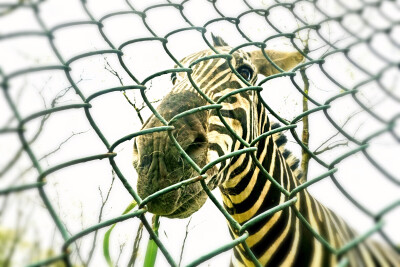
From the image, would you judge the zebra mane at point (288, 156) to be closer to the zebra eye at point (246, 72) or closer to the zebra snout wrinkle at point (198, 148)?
the zebra eye at point (246, 72)

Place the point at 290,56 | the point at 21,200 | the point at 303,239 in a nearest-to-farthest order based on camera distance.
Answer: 1. the point at 21,200
2. the point at 303,239
3. the point at 290,56

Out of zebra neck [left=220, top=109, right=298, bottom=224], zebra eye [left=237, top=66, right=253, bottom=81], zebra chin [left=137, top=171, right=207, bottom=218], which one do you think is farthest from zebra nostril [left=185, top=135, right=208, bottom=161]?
zebra eye [left=237, top=66, right=253, bottom=81]

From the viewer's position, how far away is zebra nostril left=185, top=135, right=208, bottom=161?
5.45 ft

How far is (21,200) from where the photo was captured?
3.60ft

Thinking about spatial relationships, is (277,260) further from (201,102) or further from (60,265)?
(60,265)

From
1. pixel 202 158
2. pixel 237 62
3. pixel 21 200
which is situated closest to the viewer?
pixel 21 200

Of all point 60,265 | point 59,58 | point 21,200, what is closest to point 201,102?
point 59,58

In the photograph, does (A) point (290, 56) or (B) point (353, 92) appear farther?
(A) point (290, 56)

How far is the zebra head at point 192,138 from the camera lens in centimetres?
147

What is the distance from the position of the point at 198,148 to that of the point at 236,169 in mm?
758

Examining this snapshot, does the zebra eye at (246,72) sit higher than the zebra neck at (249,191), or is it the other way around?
the zebra eye at (246,72)

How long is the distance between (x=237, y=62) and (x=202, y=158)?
109 cm

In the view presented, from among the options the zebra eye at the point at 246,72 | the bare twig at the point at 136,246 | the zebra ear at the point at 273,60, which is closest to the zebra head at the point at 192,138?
the zebra eye at the point at 246,72

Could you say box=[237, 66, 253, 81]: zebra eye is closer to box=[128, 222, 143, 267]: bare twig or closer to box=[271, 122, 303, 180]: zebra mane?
box=[271, 122, 303, 180]: zebra mane
